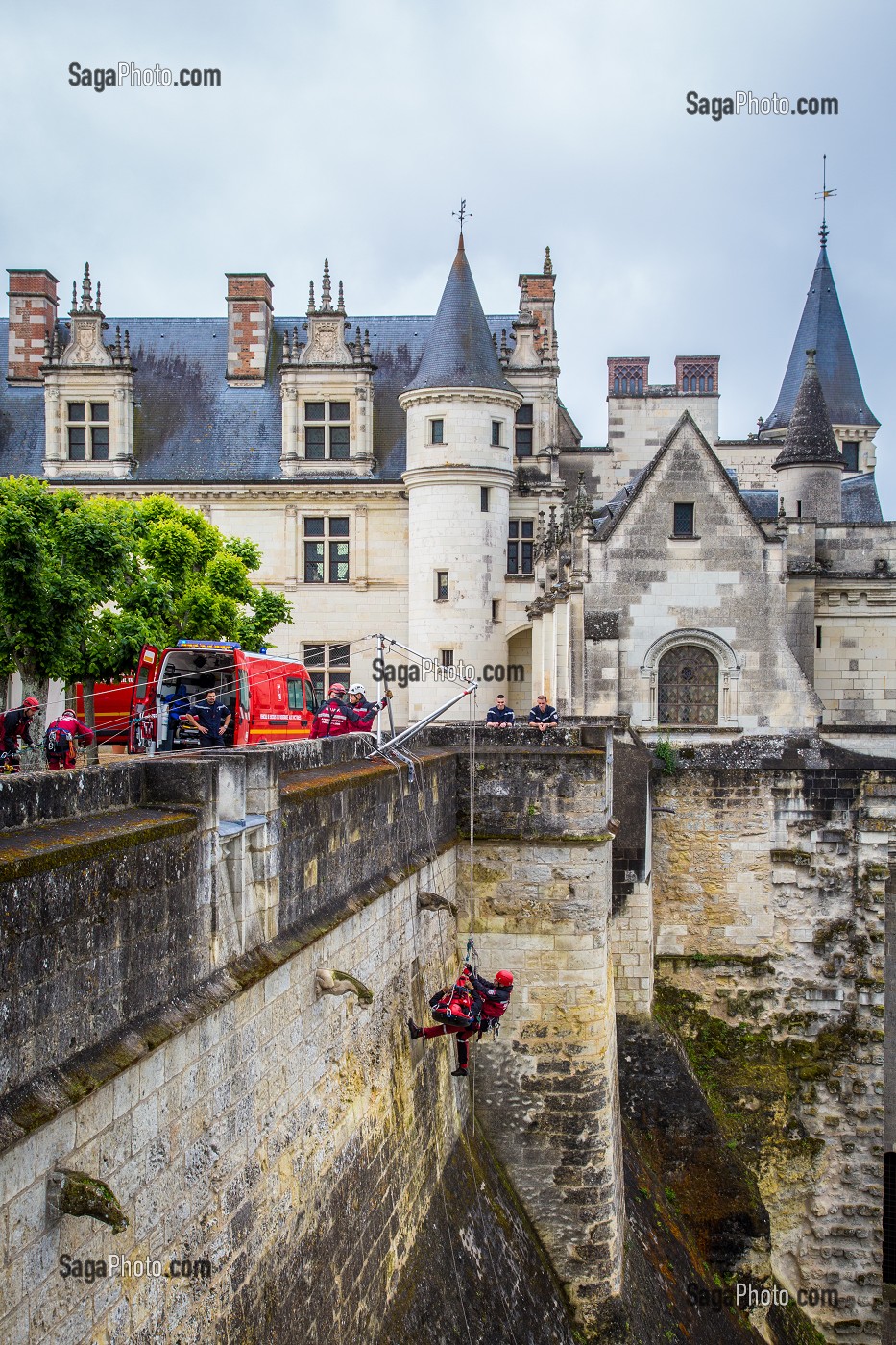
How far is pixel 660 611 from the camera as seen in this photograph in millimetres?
25422

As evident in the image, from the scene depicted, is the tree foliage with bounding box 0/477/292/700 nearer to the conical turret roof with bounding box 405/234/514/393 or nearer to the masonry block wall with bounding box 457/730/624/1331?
the masonry block wall with bounding box 457/730/624/1331

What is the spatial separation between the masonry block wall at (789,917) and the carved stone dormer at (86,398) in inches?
918

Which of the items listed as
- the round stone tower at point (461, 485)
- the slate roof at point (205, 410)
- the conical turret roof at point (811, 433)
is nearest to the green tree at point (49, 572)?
the round stone tower at point (461, 485)

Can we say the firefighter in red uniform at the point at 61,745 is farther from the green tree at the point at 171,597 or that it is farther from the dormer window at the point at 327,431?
→ the dormer window at the point at 327,431

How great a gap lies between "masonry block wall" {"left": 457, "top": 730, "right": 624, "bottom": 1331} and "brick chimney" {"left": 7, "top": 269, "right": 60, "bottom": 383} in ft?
98.2

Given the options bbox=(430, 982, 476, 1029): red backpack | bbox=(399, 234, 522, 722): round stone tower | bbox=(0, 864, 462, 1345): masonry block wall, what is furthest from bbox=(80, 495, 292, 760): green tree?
bbox=(0, 864, 462, 1345): masonry block wall

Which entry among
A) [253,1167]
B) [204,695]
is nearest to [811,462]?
[204,695]

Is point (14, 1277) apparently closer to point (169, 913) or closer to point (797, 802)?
point (169, 913)

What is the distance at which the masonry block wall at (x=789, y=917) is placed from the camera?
21109mm

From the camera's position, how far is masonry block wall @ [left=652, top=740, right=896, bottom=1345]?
2111 centimetres

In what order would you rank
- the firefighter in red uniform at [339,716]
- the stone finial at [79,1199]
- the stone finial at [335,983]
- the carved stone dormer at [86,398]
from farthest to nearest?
the carved stone dormer at [86,398]
the firefighter in red uniform at [339,716]
the stone finial at [335,983]
the stone finial at [79,1199]

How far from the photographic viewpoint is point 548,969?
13789 millimetres

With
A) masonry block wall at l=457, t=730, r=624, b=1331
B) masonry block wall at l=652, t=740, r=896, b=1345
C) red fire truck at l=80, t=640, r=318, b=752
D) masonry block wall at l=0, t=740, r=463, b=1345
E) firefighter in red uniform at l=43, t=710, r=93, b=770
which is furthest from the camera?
masonry block wall at l=652, t=740, r=896, b=1345

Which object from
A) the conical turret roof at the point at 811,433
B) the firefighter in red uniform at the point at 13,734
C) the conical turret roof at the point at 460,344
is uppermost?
the conical turret roof at the point at 460,344
